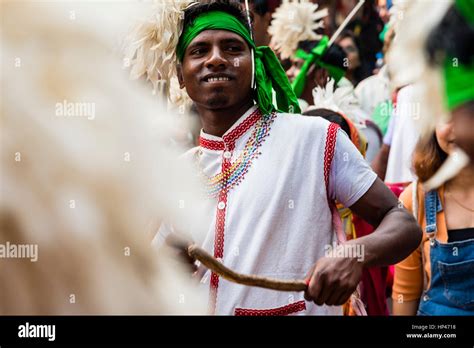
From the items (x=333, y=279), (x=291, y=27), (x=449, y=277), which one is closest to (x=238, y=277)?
(x=333, y=279)

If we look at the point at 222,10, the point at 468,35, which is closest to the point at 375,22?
the point at 222,10

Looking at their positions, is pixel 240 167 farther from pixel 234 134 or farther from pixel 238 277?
pixel 238 277

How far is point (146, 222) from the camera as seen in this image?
0.56 meters

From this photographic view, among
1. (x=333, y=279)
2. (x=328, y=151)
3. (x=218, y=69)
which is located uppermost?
(x=218, y=69)

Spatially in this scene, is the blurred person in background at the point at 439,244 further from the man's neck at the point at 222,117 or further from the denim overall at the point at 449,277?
the man's neck at the point at 222,117

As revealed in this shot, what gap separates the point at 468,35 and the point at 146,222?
0.79m

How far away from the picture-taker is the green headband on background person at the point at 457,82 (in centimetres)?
124

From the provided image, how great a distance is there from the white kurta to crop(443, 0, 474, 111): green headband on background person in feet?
2.86

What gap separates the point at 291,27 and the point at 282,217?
2.46 metres

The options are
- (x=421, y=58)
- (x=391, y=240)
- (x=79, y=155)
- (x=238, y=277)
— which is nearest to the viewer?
(x=79, y=155)

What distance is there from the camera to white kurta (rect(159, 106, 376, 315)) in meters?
2.12

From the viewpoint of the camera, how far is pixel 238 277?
60.9 inches

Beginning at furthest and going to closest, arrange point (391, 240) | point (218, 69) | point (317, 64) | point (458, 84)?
point (317, 64) < point (218, 69) < point (391, 240) < point (458, 84)
